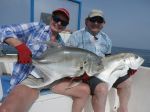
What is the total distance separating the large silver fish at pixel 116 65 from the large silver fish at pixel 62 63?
1.42ft

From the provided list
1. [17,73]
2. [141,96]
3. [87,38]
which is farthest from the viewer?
[141,96]

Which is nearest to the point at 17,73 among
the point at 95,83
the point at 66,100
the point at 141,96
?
the point at 66,100

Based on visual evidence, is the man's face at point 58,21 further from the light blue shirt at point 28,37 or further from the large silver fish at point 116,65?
the large silver fish at point 116,65

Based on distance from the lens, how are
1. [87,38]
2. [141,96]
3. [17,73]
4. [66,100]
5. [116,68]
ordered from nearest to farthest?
[17,73], [66,100], [116,68], [87,38], [141,96]

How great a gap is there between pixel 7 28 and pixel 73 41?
0.85 meters

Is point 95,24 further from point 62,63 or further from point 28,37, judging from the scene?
point 62,63

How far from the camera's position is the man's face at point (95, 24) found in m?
3.23

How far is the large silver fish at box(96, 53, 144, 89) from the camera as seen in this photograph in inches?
116

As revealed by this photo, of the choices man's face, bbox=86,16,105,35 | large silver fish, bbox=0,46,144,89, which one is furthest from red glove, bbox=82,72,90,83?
man's face, bbox=86,16,105,35

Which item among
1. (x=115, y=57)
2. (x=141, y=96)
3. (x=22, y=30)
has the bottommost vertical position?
(x=141, y=96)

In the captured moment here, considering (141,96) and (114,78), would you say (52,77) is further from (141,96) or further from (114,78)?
(141,96)

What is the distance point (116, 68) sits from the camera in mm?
3066

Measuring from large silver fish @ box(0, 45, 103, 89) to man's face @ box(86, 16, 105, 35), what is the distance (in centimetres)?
78

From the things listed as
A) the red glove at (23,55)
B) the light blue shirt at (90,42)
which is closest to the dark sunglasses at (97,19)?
the light blue shirt at (90,42)
